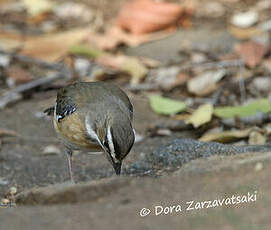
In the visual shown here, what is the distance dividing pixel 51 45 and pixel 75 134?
458 cm

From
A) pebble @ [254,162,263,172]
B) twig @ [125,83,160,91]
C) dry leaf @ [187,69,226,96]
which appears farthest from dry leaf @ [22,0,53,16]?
pebble @ [254,162,263,172]

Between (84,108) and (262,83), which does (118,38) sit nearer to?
(262,83)

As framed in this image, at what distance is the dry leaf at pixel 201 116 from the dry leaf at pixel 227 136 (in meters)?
0.32

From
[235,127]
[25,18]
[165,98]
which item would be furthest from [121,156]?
[25,18]

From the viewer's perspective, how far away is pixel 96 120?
6250 millimetres

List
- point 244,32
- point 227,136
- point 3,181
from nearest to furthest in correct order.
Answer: point 3,181
point 227,136
point 244,32

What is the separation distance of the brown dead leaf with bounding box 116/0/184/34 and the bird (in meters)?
4.01

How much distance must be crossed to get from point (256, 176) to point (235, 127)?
134 inches

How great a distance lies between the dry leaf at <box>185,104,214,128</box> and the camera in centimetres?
809

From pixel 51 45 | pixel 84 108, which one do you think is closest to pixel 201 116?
pixel 84 108

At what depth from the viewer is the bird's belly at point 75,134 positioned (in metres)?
6.36

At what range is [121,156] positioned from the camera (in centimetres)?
566

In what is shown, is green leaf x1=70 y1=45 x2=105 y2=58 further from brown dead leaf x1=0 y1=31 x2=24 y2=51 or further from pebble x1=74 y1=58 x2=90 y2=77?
brown dead leaf x1=0 y1=31 x2=24 y2=51

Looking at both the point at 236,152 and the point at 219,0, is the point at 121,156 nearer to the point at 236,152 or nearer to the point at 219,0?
the point at 236,152
